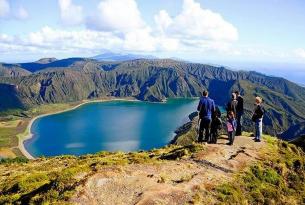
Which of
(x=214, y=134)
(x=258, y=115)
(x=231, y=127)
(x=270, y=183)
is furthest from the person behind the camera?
(x=258, y=115)

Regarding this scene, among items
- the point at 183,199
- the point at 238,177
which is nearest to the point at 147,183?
the point at 183,199

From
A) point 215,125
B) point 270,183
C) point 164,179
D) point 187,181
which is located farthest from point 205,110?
point 164,179

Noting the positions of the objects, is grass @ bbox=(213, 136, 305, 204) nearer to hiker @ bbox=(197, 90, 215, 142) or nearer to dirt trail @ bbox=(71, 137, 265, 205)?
dirt trail @ bbox=(71, 137, 265, 205)

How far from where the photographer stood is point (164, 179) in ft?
80.2

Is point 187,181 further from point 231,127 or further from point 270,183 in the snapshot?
point 231,127

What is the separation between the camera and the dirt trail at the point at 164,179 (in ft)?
71.3

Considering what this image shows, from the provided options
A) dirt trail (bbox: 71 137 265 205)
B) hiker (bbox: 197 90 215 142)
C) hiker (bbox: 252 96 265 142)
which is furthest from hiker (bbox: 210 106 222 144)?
hiker (bbox: 252 96 265 142)

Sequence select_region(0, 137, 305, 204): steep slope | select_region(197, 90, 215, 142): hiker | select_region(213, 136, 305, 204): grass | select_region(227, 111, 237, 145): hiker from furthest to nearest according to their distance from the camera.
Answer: select_region(227, 111, 237, 145): hiker
select_region(197, 90, 215, 142): hiker
select_region(213, 136, 305, 204): grass
select_region(0, 137, 305, 204): steep slope

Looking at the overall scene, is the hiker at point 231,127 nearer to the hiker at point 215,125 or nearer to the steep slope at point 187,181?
the hiker at point 215,125

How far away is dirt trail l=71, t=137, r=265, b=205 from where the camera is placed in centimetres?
2172

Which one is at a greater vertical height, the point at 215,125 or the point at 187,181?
the point at 215,125

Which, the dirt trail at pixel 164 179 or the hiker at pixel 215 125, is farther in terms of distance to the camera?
the hiker at pixel 215 125

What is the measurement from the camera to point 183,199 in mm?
21844

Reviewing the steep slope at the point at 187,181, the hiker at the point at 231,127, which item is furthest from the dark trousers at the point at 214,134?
the hiker at the point at 231,127
